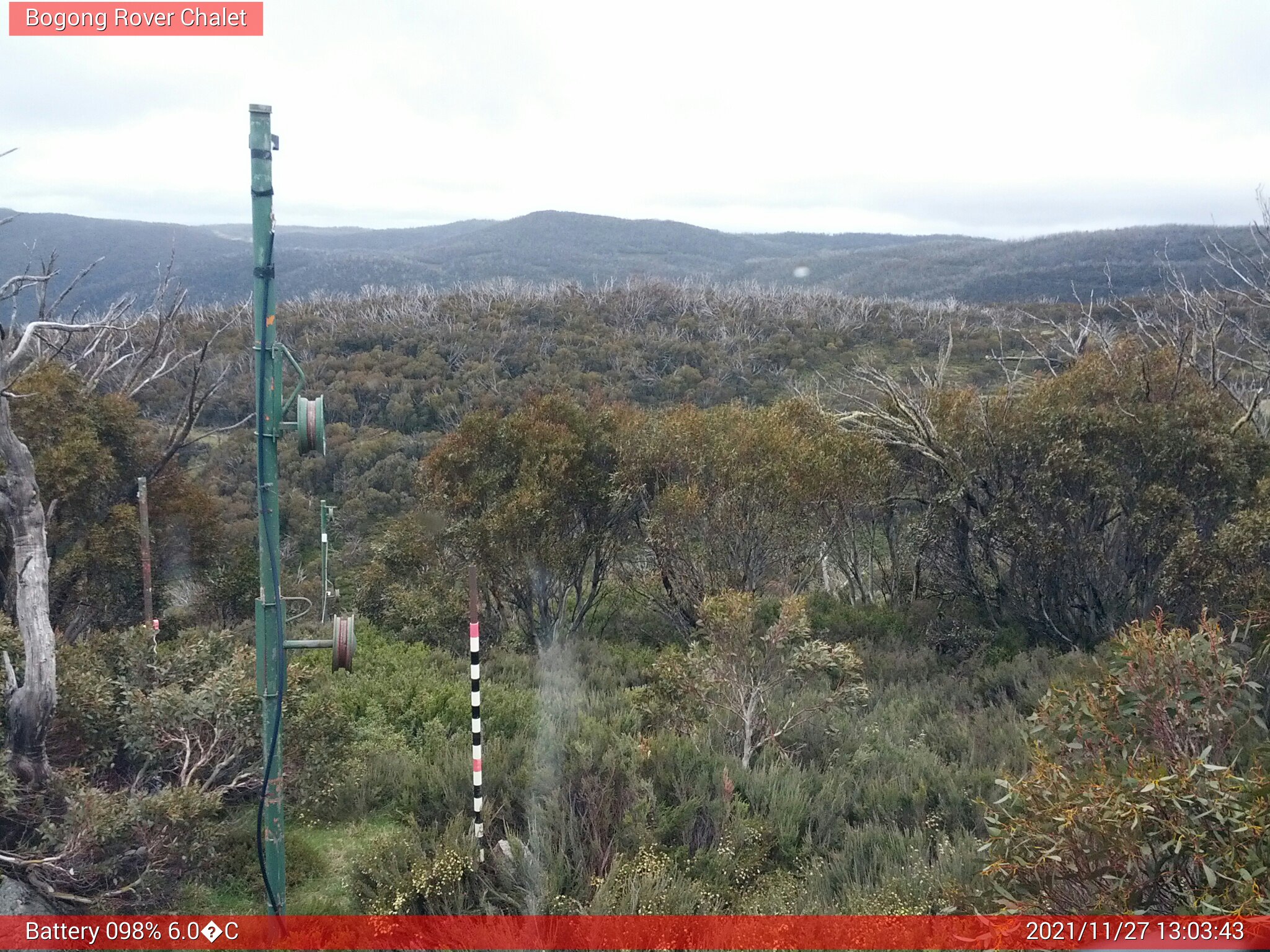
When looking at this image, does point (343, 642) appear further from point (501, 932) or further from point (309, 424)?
point (501, 932)

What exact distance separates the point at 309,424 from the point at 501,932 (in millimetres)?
2883

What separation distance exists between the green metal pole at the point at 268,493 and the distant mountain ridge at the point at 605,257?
2152 centimetres

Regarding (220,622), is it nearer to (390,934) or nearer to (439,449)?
(439,449)

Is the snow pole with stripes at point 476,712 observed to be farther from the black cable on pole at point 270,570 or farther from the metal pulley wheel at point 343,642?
the black cable on pole at point 270,570

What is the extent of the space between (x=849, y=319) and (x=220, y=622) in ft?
136

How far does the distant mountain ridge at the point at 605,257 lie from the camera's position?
217 ft

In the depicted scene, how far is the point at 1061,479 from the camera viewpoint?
39.4 feet

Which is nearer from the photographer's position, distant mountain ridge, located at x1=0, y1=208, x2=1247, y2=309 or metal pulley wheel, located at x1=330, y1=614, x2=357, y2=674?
metal pulley wheel, located at x1=330, y1=614, x2=357, y2=674

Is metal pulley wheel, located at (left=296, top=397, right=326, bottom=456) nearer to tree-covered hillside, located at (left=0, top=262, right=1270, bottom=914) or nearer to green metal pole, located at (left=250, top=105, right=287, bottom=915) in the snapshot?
green metal pole, located at (left=250, top=105, right=287, bottom=915)

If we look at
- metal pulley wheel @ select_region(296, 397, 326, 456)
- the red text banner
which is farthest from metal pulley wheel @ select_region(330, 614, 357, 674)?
the red text banner

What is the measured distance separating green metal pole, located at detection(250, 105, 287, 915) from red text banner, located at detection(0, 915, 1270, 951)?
419mm

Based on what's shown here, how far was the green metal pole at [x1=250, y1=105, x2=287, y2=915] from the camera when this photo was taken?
468 centimetres

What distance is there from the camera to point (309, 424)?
473 centimetres

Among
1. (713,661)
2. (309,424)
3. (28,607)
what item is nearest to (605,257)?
(713,661)
